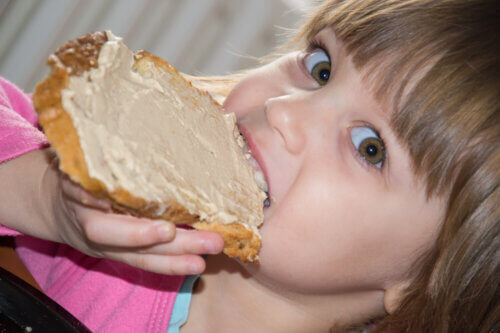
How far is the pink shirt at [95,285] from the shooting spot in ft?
2.98

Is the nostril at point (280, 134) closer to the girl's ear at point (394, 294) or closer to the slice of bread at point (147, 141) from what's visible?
the slice of bread at point (147, 141)

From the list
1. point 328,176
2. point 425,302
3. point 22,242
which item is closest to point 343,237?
point 328,176

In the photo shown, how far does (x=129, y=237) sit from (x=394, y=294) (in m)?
0.53

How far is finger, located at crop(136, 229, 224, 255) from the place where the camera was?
2.03ft

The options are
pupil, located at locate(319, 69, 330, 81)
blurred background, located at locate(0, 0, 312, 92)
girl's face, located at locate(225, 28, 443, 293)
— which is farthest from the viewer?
blurred background, located at locate(0, 0, 312, 92)

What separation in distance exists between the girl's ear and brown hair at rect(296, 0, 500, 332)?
0.05 meters

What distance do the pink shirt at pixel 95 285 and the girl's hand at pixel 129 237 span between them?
256mm

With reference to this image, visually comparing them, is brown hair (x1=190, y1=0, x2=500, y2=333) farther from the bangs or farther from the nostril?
the nostril

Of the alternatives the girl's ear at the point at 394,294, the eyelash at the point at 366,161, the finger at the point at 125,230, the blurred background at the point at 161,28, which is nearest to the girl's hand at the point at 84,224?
the finger at the point at 125,230

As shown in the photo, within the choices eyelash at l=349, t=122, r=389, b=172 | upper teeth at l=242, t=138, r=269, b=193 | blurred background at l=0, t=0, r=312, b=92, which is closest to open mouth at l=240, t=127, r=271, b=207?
upper teeth at l=242, t=138, r=269, b=193

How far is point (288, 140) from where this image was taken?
0.76m

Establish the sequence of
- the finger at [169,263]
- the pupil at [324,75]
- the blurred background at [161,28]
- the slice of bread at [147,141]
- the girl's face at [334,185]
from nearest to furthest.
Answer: the slice of bread at [147,141]
the finger at [169,263]
the girl's face at [334,185]
the pupil at [324,75]
the blurred background at [161,28]

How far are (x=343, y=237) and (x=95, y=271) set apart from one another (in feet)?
1.62

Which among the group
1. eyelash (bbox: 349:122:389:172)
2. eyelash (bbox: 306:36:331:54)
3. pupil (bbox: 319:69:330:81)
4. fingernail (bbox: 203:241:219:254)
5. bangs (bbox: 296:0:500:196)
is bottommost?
fingernail (bbox: 203:241:219:254)
